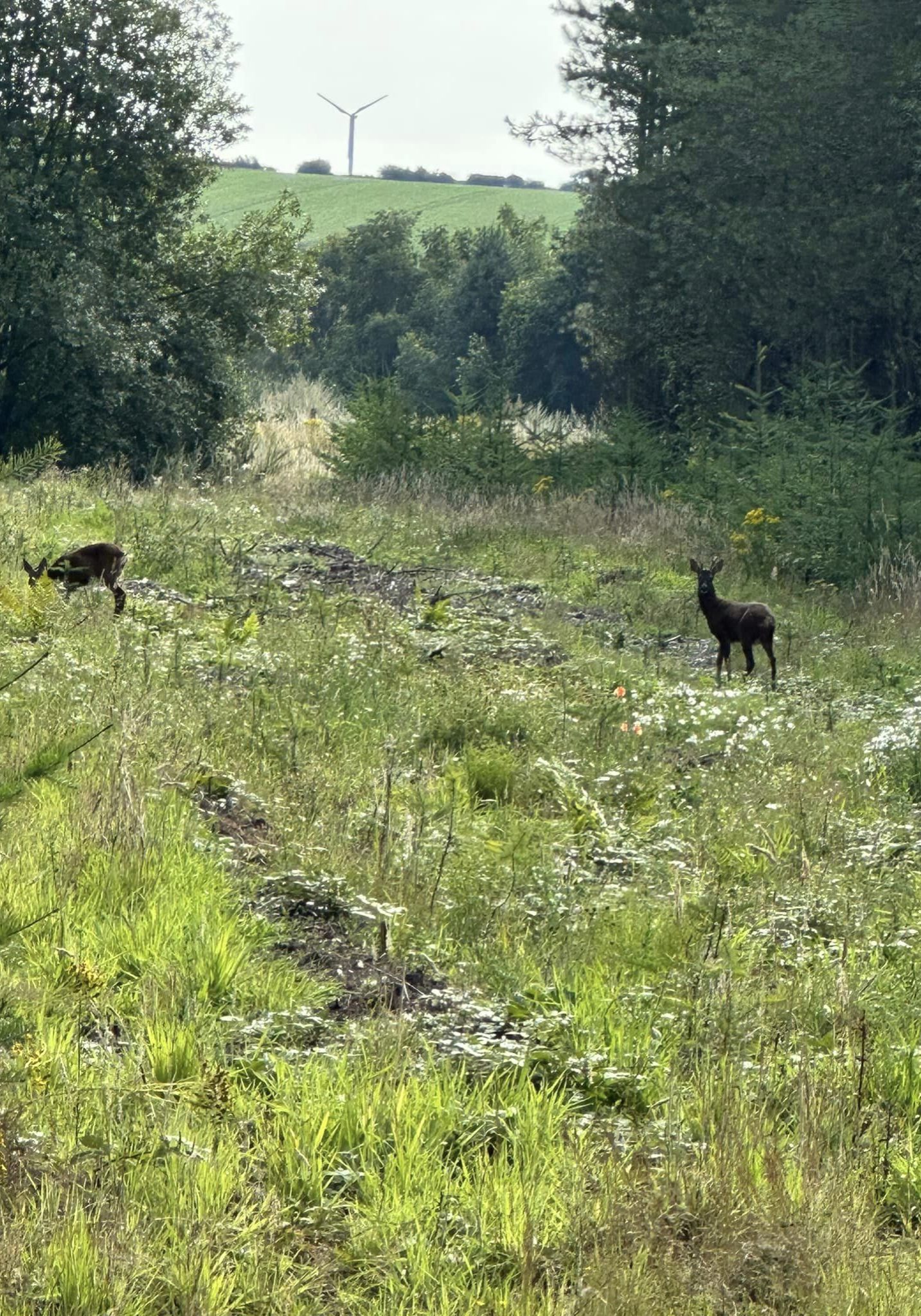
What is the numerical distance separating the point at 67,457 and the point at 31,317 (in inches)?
109

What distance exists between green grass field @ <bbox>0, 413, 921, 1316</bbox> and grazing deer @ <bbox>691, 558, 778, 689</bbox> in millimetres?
1195

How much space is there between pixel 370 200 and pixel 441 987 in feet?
371

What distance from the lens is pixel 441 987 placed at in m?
4.89

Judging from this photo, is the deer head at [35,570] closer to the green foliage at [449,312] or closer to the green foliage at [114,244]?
the green foliage at [114,244]

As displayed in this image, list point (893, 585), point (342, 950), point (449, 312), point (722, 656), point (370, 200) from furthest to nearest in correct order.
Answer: point (370, 200), point (449, 312), point (893, 585), point (722, 656), point (342, 950)

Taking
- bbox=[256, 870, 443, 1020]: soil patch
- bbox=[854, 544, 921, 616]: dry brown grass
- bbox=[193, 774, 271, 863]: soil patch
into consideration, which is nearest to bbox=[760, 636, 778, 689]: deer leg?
bbox=[854, 544, 921, 616]: dry brown grass

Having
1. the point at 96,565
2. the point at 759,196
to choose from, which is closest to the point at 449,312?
the point at 759,196

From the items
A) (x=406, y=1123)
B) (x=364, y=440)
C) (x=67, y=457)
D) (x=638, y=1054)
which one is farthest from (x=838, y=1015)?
(x=67, y=457)

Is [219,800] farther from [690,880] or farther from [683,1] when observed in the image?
[683,1]

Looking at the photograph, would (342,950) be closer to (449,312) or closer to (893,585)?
(893,585)

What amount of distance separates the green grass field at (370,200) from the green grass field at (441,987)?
92.8 m

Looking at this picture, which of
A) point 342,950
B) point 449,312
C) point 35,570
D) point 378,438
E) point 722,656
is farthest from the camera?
point 449,312

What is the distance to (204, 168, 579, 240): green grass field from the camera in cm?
10300

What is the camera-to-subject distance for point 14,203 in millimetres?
24203
